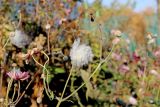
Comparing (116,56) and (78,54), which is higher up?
(78,54)

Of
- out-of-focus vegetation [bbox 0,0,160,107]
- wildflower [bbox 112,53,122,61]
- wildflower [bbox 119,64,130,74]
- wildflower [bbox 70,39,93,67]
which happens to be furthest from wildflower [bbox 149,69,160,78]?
wildflower [bbox 70,39,93,67]

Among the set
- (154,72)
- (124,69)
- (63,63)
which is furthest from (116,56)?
(63,63)

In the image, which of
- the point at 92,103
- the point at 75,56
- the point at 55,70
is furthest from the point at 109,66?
the point at 75,56

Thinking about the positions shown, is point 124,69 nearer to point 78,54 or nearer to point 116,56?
point 116,56

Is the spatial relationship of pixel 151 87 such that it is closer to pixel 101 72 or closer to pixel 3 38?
pixel 101 72

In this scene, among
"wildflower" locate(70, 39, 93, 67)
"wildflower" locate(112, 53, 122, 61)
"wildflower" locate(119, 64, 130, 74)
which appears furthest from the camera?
"wildflower" locate(112, 53, 122, 61)

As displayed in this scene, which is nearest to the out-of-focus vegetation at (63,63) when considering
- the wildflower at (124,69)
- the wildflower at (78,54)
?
the wildflower at (124,69)

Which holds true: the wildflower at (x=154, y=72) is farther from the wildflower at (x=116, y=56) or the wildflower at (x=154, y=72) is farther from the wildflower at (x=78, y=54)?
the wildflower at (x=78, y=54)

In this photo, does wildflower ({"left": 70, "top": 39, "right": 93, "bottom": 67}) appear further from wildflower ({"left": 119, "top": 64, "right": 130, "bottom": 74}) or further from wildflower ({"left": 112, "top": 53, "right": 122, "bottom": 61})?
wildflower ({"left": 112, "top": 53, "right": 122, "bottom": 61})

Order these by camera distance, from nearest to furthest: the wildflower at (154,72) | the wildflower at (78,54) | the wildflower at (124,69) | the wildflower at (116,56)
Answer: the wildflower at (78,54) → the wildflower at (154,72) → the wildflower at (124,69) → the wildflower at (116,56)

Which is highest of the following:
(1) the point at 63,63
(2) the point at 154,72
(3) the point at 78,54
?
(3) the point at 78,54

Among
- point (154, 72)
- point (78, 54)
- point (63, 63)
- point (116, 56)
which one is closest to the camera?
point (78, 54)
